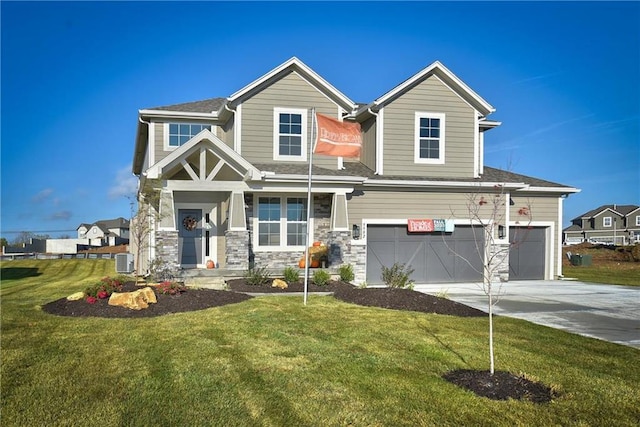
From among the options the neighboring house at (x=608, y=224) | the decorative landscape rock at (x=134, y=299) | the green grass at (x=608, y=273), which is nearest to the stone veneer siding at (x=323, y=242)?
the decorative landscape rock at (x=134, y=299)

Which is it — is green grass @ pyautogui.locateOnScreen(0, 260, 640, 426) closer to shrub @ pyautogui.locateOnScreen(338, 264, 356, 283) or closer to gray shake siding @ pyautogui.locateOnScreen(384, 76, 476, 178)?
shrub @ pyautogui.locateOnScreen(338, 264, 356, 283)

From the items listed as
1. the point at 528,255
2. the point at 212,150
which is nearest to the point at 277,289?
the point at 212,150

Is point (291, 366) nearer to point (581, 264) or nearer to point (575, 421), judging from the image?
point (575, 421)

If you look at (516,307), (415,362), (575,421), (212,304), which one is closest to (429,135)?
(516,307)

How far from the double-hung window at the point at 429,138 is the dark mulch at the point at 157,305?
9.36 meters

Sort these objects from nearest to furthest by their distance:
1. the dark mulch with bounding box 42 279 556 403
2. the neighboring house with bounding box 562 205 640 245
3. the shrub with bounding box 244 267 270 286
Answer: the dark mulch with bounding box 42 279 556 403 → the shrub with bounding box 244 267 270 286 → the neighboring house with bounding box 562 205 640 245

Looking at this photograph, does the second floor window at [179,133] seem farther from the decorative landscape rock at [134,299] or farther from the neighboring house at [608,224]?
the neighboring house at [608,224]

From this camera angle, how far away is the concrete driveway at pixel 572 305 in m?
9.09

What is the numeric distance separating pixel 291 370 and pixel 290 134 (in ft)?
40.4

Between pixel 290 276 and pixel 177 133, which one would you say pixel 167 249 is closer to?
pixel 290 276

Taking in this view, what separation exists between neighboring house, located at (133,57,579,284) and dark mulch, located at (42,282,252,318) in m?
4.27

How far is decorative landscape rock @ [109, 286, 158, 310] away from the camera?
10.1 meters

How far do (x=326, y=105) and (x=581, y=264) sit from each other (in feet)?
63.0

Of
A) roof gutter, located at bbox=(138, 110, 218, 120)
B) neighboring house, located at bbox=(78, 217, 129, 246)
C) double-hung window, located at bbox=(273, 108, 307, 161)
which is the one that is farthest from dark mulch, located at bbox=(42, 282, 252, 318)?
neighboring house, located at bbox=(78, 217, 129, 246)
